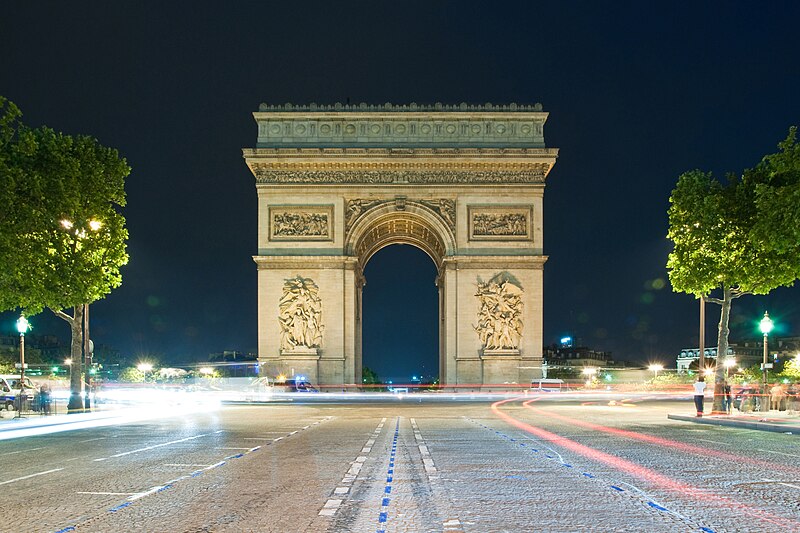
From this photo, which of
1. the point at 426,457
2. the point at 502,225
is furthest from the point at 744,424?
the point at 502,225

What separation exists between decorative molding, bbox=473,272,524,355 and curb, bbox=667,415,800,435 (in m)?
24.6

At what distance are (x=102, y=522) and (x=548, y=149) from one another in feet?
156

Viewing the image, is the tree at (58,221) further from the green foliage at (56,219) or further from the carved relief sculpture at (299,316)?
the carved relief sculpture at (299,316)

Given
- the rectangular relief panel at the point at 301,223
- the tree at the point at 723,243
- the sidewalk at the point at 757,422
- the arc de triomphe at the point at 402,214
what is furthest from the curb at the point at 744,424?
the rectangular relief panel at the point at 301,223

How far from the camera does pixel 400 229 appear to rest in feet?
202

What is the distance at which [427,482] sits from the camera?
11.2 metres

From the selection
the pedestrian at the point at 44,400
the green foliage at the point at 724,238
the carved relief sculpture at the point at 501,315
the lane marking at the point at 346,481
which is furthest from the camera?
the carved relief sculpture at the point at 501,315

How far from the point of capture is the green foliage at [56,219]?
90.6 feet

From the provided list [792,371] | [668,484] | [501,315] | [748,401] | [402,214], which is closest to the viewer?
[668,484]

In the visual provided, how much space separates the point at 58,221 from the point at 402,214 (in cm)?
2752

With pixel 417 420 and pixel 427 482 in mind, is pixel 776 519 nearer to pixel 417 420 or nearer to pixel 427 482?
pixel 427 482

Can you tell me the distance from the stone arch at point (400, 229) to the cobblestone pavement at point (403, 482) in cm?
3354

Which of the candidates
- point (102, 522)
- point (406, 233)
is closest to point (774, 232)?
point (102, 522)

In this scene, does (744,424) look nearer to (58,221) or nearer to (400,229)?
(58,221)
